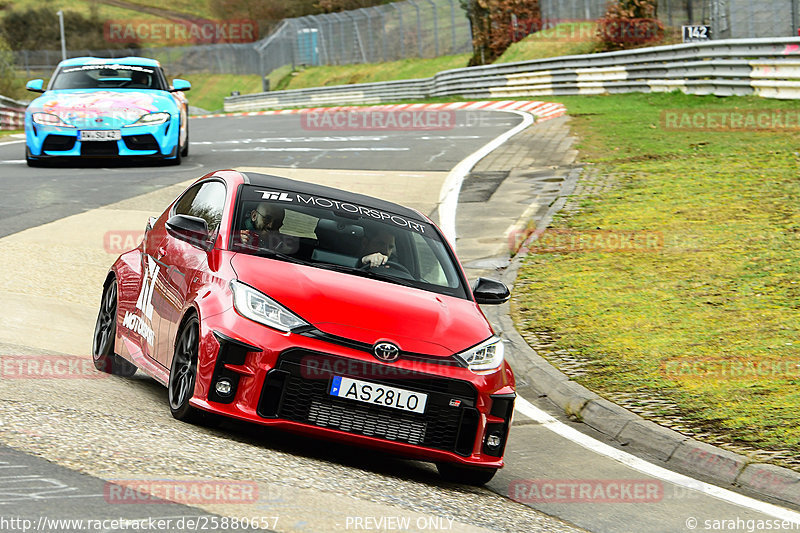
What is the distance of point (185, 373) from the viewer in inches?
247

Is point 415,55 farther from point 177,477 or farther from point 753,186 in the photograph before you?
point 177,477

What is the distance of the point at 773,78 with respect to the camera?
79.9 feet

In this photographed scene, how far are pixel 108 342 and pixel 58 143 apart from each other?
1106 cm

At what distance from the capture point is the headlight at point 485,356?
6180mm

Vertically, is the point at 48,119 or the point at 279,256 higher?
the point at 279,256

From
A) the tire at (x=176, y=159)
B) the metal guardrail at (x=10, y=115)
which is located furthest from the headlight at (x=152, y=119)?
the metal guardrail at (x=10, y=115)

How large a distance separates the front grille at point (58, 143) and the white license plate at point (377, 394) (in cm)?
1320

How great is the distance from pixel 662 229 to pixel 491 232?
→ 205cm

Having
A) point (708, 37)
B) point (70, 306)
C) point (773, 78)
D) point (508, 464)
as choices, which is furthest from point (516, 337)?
point (708, 37)

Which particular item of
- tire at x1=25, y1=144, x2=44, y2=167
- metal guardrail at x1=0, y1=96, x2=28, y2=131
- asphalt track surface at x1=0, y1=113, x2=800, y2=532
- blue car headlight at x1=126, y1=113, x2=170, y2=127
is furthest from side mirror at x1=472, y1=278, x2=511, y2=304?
metal guardrail at x1=0, y1=96, x2=28, y2=131

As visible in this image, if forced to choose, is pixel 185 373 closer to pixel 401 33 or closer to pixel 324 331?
pixel 324 331

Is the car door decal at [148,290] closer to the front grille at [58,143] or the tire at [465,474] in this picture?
the tire at [465,474]

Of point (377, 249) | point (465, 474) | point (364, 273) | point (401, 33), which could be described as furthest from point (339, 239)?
point (401, 33)

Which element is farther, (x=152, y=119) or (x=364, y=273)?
A: (x=152, y=119)
